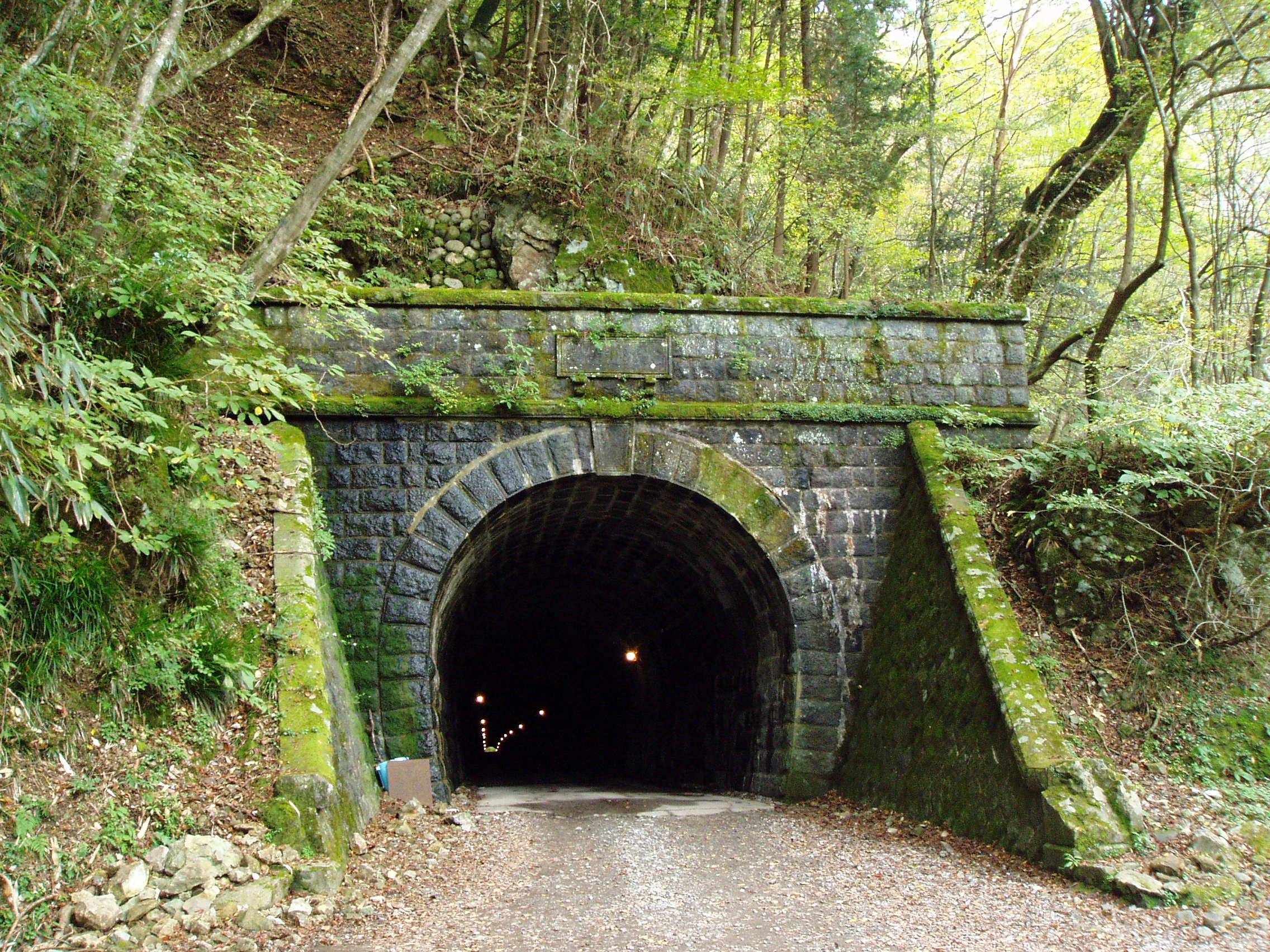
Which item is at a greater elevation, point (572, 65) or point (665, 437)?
point (572, 65)

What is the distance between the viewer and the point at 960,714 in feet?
20.6

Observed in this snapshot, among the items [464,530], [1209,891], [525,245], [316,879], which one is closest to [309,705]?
[316,879]

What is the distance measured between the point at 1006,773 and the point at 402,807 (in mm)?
4323

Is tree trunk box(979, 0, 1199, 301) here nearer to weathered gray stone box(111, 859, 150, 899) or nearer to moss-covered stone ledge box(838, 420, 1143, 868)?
moss-covered stone ledge box(838, 420, 1143, 868)

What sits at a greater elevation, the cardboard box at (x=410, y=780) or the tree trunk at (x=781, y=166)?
the tree trunk at (x=781, y=166)

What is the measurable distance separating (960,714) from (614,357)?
13.6 feet

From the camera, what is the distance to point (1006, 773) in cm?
559

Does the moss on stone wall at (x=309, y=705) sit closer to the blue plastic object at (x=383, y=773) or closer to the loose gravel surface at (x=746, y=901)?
the blue plastic object at (x=383, y=773)

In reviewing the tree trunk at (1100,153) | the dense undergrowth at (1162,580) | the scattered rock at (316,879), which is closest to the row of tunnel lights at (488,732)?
the tree trunk at (1100,153)

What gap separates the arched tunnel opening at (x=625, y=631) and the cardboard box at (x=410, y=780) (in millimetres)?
949

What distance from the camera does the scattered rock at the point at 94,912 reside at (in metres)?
3.45

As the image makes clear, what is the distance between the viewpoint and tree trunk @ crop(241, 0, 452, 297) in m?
5.63

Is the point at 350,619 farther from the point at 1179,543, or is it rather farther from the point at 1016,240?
the point at 1016,240

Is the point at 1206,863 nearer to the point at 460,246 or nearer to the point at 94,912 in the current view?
the point at 94,912
